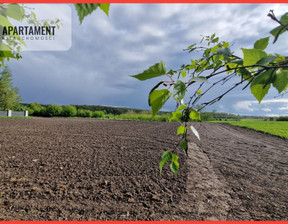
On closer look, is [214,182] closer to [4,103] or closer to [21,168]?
[21,168]

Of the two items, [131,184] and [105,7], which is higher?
[105,7]

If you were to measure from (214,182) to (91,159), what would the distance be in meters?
1.99

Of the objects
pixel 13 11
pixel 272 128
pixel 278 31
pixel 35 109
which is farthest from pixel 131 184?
pixel 35 109

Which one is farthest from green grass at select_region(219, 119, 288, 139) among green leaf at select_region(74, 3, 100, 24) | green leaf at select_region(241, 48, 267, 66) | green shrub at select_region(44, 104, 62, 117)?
green shrub at select_region(44, 104, 62, 117)

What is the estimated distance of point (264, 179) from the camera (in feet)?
8.39

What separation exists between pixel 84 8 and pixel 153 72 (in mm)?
182

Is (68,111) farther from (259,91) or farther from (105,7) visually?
(259,91)

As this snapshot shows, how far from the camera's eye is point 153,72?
32 cm

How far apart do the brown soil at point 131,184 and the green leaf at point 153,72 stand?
1645 millimetres

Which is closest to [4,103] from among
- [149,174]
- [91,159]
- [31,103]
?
[31,103]

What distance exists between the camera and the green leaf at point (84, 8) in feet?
0.99

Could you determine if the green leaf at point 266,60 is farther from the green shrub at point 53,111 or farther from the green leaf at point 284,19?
the green shrub at point 53,111

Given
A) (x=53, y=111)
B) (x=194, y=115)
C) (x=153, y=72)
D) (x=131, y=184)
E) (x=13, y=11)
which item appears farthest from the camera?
(x=53, y=111)

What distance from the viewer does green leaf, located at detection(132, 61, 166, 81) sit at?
310mm
